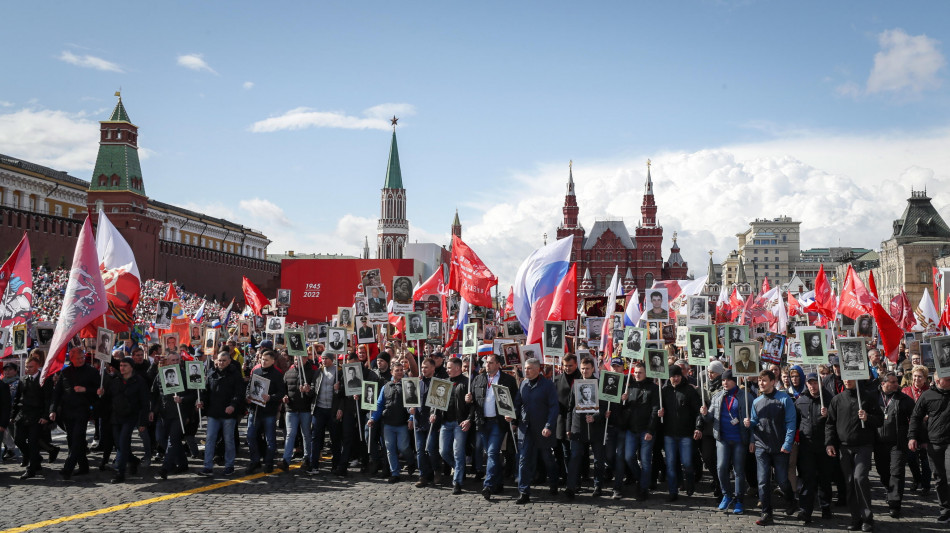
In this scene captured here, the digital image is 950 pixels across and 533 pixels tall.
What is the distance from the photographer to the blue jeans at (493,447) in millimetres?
10547

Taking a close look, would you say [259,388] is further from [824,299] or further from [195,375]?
[824,299]

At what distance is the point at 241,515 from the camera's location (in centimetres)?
942

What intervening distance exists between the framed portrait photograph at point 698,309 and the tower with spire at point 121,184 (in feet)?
161

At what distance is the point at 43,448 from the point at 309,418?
14.2 feet

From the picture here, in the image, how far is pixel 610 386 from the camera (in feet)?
35.2

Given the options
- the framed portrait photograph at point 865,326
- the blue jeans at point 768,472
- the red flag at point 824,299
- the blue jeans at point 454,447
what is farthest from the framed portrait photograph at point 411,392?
the red flag at point 824,299

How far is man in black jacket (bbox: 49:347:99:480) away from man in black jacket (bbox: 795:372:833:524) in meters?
9.30

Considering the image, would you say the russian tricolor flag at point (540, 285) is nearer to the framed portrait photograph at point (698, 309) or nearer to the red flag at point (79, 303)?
the framed portrait photograph at point (698, 309)

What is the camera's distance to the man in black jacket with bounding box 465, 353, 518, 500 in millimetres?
10593

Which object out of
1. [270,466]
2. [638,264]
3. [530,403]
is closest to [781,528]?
[530,403]

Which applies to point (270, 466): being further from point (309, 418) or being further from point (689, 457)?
point (689, 457)

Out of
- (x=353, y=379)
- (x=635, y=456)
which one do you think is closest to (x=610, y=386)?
(x=635, y=456)

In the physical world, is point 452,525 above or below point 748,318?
below

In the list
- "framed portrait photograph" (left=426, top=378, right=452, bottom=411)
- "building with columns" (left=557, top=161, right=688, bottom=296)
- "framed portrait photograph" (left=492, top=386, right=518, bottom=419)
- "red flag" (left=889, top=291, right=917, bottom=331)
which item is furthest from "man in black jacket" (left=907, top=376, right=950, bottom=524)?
"building with columns" (left=557, top=161, right=688, bottom=296)
